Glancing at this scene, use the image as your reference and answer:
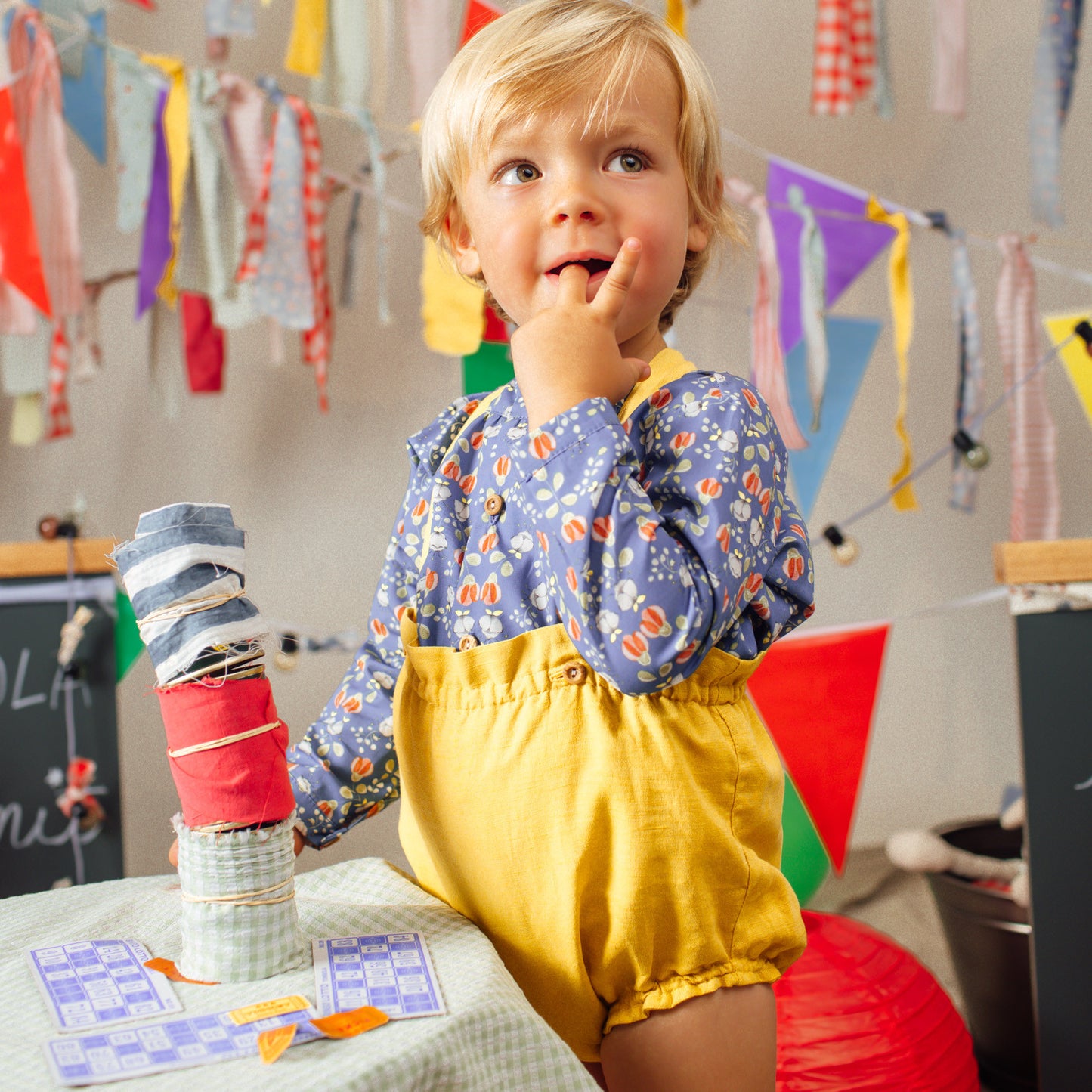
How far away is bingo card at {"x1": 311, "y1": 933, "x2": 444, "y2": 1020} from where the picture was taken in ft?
1.58

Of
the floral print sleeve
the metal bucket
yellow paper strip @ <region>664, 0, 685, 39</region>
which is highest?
yellow paper strip @ <region>664, 0, 685, 39</region>

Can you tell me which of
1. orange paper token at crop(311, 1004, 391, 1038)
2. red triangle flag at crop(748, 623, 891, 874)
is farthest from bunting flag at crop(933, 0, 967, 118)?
orange paper token at crop(311, 1004, 391, 1038)

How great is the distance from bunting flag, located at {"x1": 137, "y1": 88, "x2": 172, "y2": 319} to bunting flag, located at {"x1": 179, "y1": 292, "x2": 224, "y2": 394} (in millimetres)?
226

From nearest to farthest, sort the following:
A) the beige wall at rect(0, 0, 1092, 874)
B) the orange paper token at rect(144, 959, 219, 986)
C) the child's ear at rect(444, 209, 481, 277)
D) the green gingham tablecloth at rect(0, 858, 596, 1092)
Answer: the green gingham tablecloth at rect(0, 858, 596, 1092) → the orange paper token at rect(144, 959, 219, 986) → the child's ear at rect(444, 209, 481, 277) → the beige wall at rect(0, 0, 1092, 874)

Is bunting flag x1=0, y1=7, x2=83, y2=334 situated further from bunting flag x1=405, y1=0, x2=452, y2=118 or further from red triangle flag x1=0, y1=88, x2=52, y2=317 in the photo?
bunting flag x1=405, y1=0, x2=452, y2=118

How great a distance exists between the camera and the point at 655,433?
630 millimetres

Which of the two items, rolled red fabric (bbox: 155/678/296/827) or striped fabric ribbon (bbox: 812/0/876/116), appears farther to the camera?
striped fabric ribbon (bbox: 812/0/876/116)

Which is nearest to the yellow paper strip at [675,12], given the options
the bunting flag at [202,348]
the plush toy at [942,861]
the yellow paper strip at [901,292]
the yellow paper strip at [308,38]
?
the yellow paper strip at [901,292]

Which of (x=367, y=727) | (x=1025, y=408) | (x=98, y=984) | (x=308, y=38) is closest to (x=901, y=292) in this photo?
(x=1025, y=408)

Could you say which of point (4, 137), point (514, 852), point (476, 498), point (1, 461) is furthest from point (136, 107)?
point (514, 852)

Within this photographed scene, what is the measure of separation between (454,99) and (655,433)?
0.28m

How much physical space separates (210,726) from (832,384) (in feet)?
4.01

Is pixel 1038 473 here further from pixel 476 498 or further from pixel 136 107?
pixel 136 107

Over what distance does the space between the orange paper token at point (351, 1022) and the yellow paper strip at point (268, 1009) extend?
0.02 m
